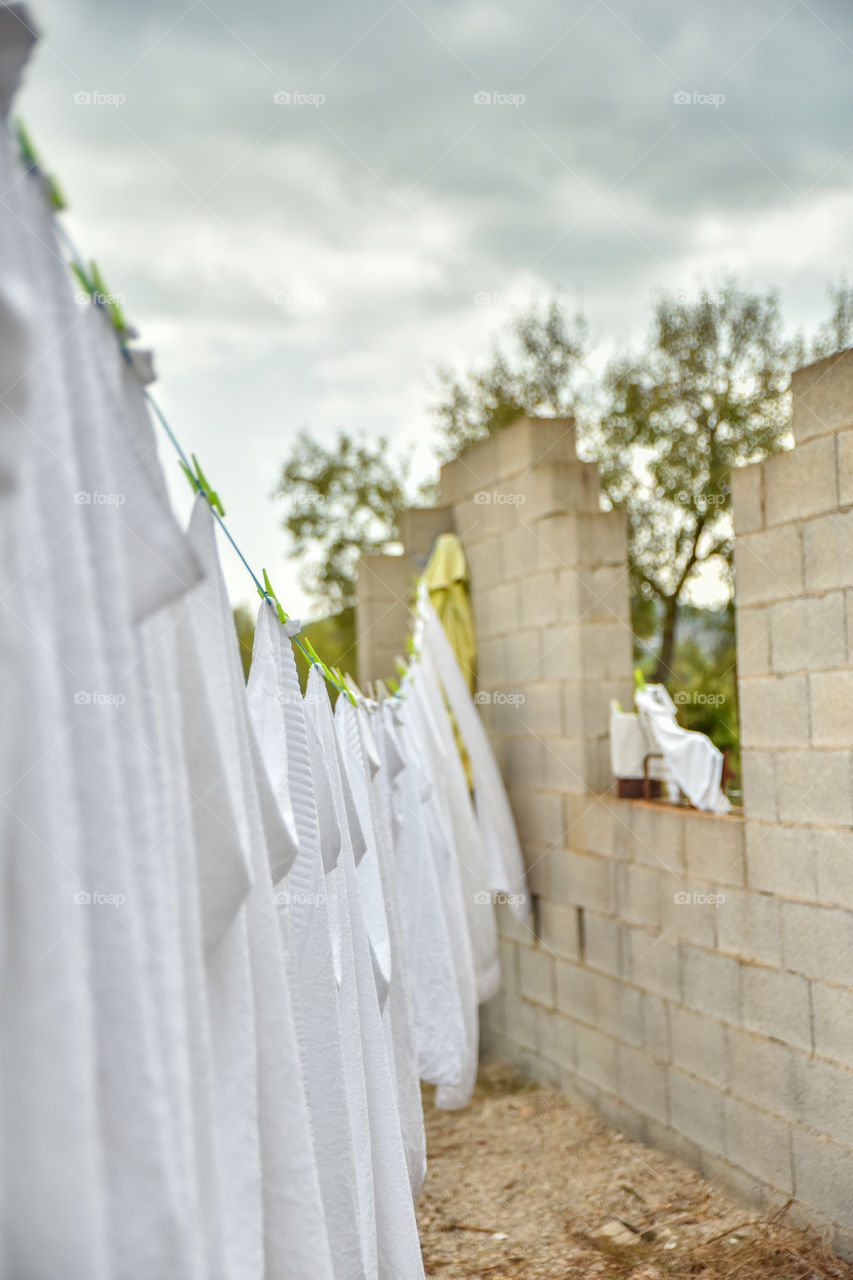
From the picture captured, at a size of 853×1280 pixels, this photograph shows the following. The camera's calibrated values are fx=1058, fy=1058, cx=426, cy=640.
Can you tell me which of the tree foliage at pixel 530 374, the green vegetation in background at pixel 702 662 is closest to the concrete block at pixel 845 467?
the green vegetation in background at pixel 702 662

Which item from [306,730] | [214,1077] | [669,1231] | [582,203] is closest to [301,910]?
[306,730]

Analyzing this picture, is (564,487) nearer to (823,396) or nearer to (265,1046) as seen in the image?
(823,396)

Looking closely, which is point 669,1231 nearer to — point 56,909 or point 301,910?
point 301,910

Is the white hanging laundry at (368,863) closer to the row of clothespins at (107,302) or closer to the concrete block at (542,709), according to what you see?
the row of clothespins at (107,302)

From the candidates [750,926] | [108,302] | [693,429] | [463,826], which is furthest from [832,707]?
[693,429]

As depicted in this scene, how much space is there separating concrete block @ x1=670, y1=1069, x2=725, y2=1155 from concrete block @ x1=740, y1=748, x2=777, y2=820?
45.3 inches

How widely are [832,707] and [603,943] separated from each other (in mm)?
1948

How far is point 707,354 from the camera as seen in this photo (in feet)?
38.0

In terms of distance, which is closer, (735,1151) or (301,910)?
(301,910)

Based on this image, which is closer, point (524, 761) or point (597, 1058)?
point (597, 1058)

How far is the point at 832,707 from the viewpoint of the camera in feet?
11.3

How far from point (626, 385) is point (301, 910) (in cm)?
1098

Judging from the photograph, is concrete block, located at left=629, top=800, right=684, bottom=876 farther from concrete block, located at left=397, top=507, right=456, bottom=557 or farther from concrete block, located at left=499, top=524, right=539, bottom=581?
concrete block, located at left=397, top=507, right=456, bottom=557

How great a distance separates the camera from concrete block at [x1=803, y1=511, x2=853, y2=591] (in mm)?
3393
